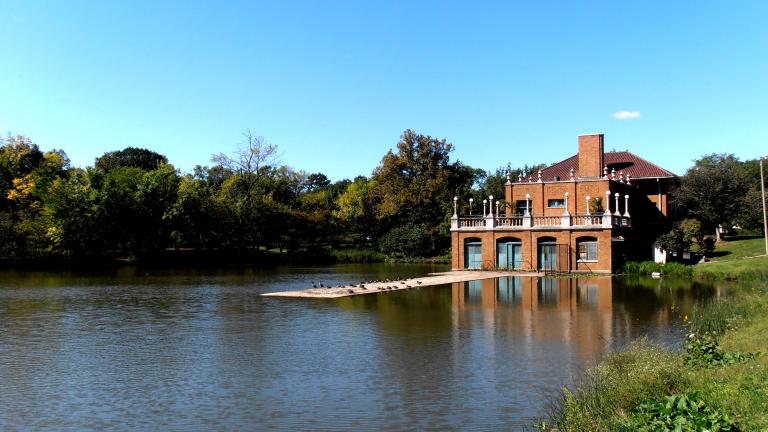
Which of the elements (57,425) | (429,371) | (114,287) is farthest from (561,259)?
(57,425)

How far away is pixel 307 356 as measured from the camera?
16016 millimetres

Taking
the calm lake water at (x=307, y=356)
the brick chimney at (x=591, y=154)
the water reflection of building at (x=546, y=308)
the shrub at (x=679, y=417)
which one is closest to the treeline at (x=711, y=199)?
the brick chimney at (x=591, y=154)

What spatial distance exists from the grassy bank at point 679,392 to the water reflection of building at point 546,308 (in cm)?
396

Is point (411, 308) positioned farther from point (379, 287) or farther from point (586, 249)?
point (586, 249)

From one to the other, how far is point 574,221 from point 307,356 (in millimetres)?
31036

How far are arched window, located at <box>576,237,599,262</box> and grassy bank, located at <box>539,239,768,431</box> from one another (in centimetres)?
2965

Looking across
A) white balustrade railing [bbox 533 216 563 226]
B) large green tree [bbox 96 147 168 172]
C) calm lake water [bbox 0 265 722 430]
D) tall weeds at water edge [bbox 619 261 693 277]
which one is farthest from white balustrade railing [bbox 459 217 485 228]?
large green tree [bbox 96 147 168 172]

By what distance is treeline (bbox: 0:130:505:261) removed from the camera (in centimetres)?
5712

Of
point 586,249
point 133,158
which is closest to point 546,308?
point 586,249

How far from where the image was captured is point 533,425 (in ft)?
33.5

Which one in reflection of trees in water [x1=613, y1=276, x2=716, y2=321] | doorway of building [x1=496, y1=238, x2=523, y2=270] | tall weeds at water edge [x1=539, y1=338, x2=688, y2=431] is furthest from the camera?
doorway of building [x1=496, y1=238, x2=523, y2=270]

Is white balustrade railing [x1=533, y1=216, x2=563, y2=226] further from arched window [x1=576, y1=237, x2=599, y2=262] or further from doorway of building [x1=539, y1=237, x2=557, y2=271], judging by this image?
arched window [x1=576, y1=237, x2=599, y2=262]

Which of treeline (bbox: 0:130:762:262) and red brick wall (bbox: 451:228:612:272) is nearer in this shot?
red brick wall (bbox: 451:228:612:272)

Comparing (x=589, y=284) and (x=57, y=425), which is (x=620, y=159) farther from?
(x=57, y=425)
